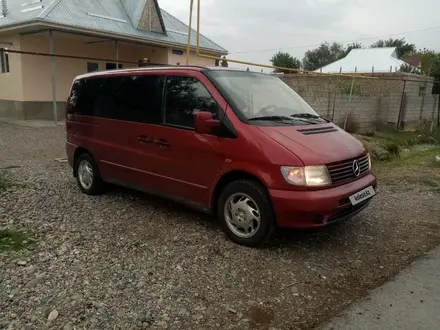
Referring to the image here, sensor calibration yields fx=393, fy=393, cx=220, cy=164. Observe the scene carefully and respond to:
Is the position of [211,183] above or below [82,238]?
above

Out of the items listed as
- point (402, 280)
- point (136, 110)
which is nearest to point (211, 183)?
point (136, 110)

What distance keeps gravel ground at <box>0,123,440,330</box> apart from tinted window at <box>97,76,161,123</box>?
1.25m

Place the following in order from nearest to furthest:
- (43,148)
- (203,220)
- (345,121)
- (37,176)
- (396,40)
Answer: (203,220), (37,176), (43,148), (345,121), (396,40)

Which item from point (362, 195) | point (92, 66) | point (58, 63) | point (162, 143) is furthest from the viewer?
point (92, 66)

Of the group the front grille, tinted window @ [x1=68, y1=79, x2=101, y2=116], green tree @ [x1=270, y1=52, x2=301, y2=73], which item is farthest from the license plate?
green tree @ [x1=270, y1=52, x2=301, y2=73]

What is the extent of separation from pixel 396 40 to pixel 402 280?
274 feet

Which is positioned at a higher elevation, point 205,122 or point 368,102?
point 368,102

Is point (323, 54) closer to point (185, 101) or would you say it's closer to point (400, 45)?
point (400, 45)

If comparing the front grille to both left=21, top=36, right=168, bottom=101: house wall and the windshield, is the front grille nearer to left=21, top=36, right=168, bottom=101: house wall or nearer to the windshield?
the windshield

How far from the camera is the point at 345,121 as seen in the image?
12625mm

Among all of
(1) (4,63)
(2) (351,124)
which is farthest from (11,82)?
(2) (351,124)

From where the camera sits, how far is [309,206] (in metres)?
3.69

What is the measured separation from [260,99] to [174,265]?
2118 mm

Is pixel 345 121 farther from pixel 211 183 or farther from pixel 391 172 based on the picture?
pixel 211 183
